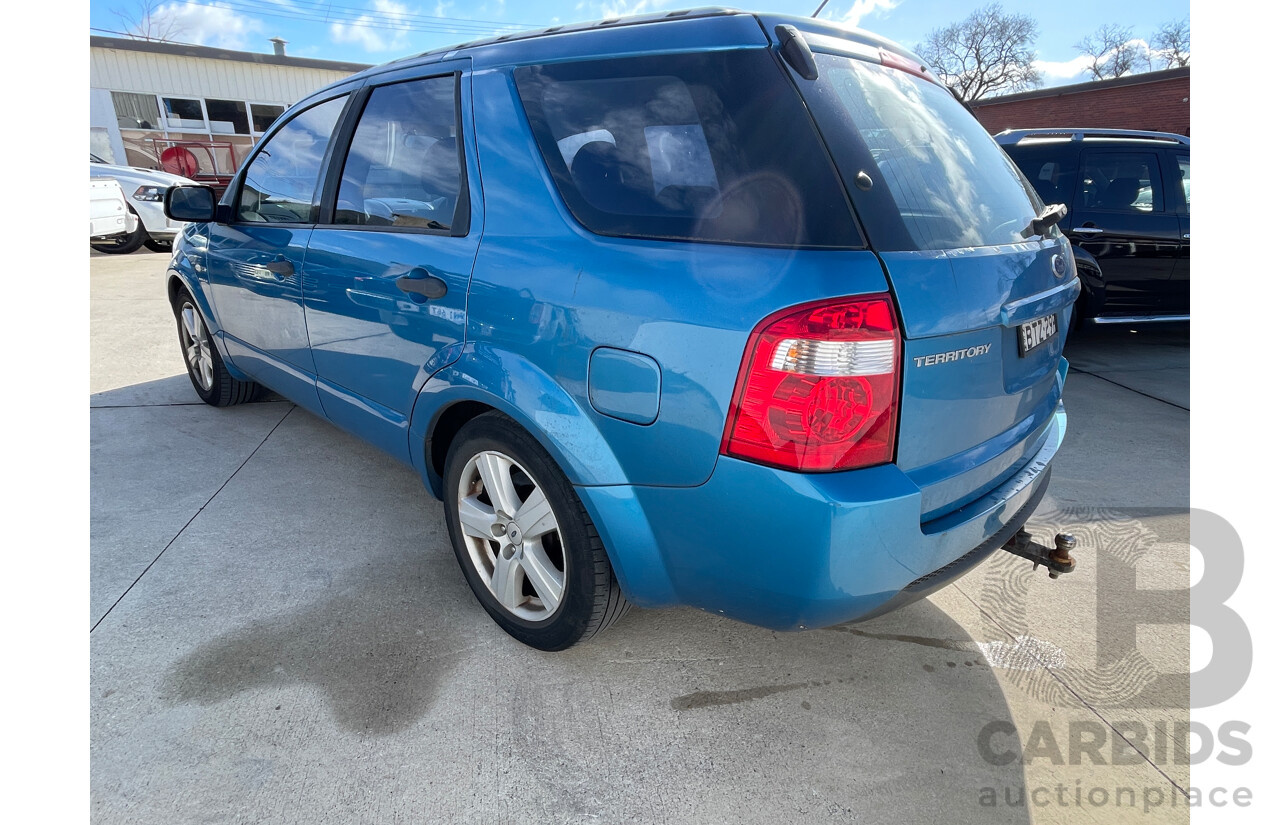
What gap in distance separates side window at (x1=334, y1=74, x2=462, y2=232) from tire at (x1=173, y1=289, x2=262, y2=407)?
212 centimetres

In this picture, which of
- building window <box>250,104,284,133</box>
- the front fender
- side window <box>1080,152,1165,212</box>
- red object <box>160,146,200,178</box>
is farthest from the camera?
building window <box>250,104,284,133</box>

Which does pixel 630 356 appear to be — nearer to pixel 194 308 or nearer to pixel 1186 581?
pixel 1186 581

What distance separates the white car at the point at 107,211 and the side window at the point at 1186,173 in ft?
43.6

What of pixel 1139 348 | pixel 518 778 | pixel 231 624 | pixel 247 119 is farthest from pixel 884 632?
pixel 247 119

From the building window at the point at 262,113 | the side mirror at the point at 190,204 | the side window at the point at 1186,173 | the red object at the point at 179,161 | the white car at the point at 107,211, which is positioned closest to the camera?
the side mirror at the point at 190,204

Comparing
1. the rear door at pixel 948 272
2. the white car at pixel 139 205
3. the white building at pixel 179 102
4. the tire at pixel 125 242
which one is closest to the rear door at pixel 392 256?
the rear door at pixel 948 272

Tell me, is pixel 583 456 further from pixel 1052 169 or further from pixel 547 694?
pixel 1052 169

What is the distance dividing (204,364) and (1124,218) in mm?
6989

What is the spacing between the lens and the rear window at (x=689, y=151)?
63.9 inches

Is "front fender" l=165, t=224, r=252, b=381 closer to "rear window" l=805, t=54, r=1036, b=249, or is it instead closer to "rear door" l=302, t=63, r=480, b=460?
"rear door" l=302, t=63, r=480, b=460

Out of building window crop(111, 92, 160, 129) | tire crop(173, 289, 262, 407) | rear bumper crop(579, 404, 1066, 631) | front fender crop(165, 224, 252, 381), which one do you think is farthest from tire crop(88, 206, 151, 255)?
rear bumper crop(579, 404, 1066, 631)

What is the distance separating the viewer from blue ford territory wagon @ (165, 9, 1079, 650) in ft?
5.21

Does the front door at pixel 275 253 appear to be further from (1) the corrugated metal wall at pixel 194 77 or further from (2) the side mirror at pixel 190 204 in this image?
(1) the corrugated metal wall at pixel 194 77

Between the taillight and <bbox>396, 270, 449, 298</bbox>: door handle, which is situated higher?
<bbox>396, 270, 449, 298</bbox>: door handle
